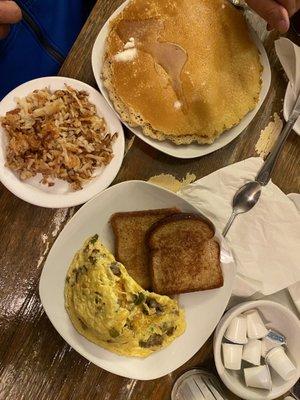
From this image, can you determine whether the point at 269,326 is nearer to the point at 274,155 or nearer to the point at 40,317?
the point at 274,155

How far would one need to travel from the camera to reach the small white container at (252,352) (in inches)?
66.4

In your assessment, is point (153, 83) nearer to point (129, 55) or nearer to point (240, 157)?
point (129, 55)

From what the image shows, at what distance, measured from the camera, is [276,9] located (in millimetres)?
1568

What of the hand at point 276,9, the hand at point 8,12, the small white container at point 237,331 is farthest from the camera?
the small white container at point 237,331

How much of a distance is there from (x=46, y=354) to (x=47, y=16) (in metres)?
1.05

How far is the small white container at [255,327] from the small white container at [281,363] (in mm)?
61

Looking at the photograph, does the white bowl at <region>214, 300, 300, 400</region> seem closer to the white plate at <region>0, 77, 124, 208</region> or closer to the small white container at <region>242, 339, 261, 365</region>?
the small white container at <region>242, 339, 261, 365</region>

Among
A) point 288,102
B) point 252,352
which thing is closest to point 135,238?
point 252,352

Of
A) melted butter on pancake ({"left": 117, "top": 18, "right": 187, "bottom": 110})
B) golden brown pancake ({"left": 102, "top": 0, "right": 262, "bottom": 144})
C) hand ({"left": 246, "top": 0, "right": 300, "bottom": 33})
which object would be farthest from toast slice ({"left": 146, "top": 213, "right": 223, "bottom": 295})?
hand ({"left": 246, "top": 0, "right": 300, "bottom": 33})

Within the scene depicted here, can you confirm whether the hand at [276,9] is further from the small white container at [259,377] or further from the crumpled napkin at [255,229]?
the small white container at [259,377]

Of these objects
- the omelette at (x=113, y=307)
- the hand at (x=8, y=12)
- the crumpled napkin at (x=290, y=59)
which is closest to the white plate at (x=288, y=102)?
the crumpled napkin at (x=290, y=59)

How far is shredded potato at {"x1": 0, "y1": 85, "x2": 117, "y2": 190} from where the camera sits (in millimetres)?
1525

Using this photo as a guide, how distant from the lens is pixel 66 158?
5.08 feet

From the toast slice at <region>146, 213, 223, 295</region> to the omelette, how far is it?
0.25 ft
